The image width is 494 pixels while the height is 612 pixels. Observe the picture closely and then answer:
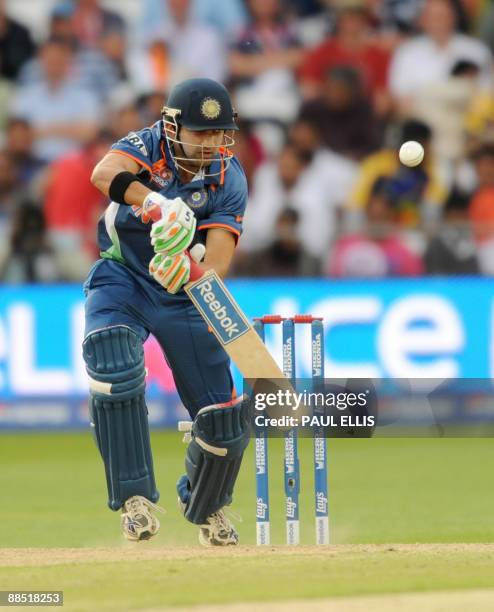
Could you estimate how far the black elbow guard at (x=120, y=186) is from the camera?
19.3 feet

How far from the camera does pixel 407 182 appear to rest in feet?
39.5

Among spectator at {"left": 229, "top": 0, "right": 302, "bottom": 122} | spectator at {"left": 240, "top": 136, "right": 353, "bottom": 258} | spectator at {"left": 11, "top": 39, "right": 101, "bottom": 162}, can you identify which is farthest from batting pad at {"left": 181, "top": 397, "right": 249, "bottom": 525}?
spectator at {"left": 229, "top": 0, "right": 302, "bottom": 122}

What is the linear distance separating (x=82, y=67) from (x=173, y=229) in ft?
27.3

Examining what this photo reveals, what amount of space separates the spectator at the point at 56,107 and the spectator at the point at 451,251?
367 centimetres

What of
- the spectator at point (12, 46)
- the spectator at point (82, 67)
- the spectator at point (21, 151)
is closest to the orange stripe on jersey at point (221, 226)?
the spectator at point (21, 151)

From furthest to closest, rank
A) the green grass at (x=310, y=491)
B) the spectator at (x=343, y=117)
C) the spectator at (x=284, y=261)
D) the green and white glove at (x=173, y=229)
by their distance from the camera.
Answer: the spectator at (x=343, y=117) → the spectator at (x=284, y=261) → the green grass at (x=310, y=491) → the green and white glove at (x=173, y=229)

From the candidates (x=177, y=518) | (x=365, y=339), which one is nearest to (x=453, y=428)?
(x=365, y=339)

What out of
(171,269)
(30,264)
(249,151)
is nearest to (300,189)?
(249,151)

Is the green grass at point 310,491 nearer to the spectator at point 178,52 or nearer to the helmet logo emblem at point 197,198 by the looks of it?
the helmet logo emblem at point 197,198

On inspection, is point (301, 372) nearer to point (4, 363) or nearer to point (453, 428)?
point (453, 428)

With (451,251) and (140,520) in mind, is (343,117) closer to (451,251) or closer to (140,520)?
(451,251)

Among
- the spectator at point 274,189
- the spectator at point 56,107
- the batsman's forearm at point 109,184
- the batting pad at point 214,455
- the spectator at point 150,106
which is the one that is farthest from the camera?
the spectator at point 56,107

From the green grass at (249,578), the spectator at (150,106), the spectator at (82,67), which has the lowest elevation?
the green grass at (249,578)

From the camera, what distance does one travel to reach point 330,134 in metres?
12.9
